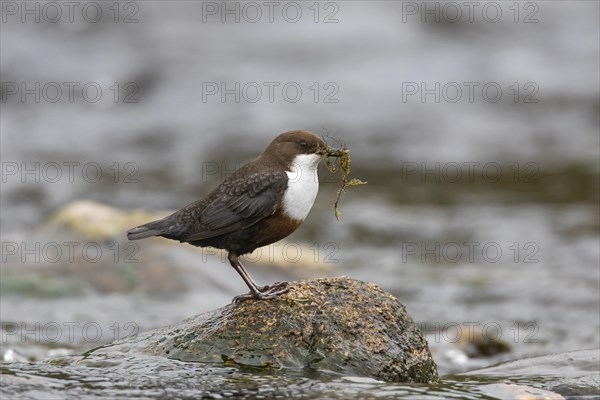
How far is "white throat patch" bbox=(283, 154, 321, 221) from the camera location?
15.7 ft

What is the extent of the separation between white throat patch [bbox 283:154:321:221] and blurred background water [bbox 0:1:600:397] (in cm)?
250

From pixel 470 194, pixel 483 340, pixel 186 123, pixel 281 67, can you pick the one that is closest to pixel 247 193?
pixel 483 340

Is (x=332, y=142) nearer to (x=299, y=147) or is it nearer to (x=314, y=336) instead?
(x=299, y=147)

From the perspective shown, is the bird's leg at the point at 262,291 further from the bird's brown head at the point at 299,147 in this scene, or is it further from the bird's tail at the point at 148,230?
the bird's brown head at the point at 299,147

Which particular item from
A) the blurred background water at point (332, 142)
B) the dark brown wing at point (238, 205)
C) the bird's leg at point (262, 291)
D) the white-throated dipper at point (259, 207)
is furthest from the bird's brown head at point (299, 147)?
the blurred background water at point (332, 142)

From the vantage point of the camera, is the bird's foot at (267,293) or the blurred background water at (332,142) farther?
the blurred background water at (332,142)

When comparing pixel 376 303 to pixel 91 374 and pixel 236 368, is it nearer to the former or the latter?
pixel 236 368

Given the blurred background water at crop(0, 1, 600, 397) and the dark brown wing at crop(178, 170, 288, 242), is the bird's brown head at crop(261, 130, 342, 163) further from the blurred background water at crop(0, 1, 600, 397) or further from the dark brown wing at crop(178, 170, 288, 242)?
the blurred background water at crop(0, 1, 600, 397)

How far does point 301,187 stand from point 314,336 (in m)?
0.79

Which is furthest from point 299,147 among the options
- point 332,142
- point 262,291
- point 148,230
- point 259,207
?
point 332,142

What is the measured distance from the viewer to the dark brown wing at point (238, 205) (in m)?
4.82

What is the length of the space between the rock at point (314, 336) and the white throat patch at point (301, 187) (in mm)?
421

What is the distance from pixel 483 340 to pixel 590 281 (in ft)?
7.07

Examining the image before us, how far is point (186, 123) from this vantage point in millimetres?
14672
